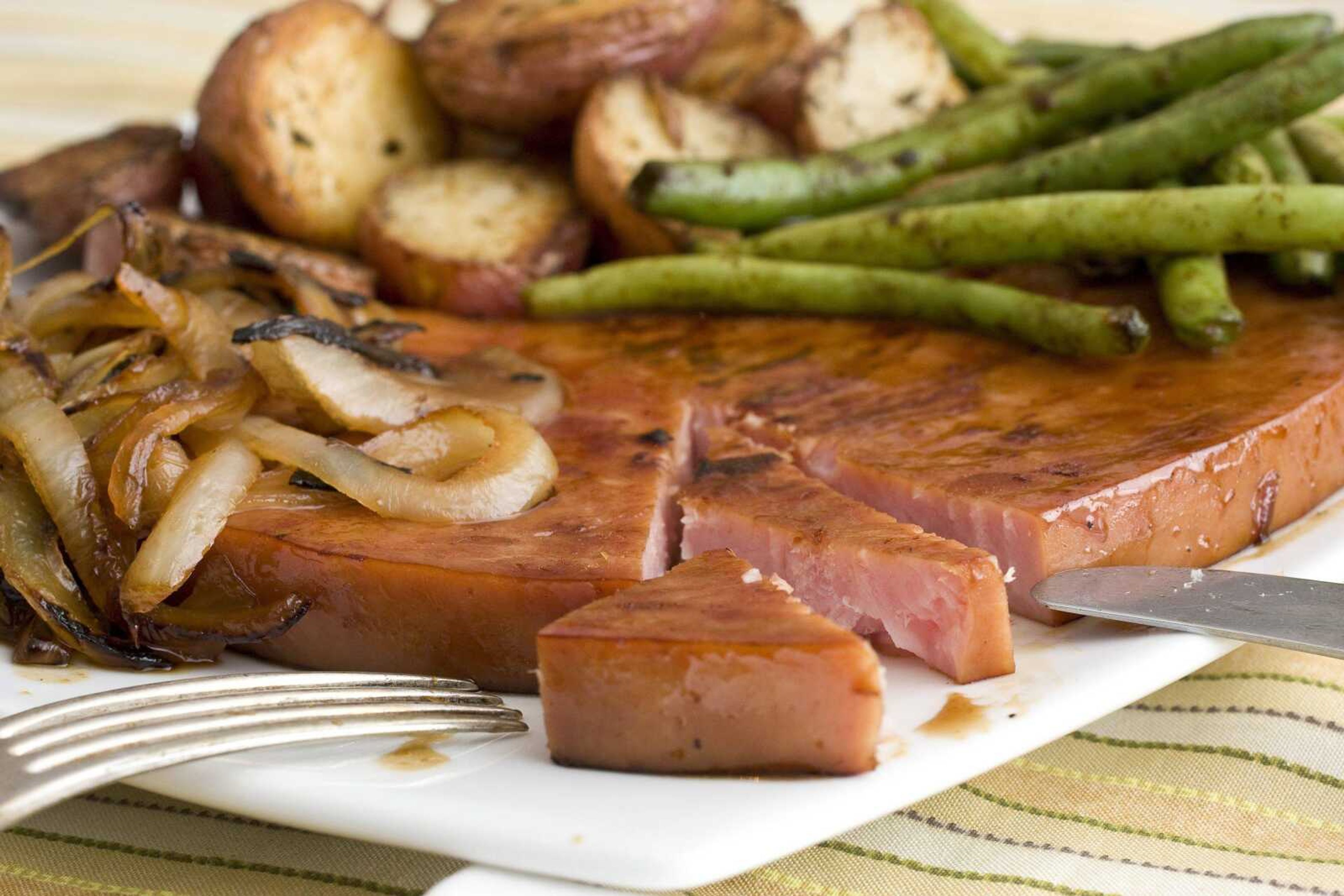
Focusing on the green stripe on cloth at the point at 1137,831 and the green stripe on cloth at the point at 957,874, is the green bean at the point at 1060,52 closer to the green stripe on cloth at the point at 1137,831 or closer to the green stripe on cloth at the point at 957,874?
the green stripe on cloth at the point at 1137,831

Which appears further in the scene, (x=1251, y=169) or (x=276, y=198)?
(x=276, y=198)

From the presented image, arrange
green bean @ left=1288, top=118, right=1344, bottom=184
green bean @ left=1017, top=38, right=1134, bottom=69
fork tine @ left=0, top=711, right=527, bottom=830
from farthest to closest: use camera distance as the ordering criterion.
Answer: green bean @ left=1017, top=38, right=1134, bottom=69
green bean @ left=1288, top=118, right=1344, bottom=184
fork tine @ left=0, top=711, right=527, bottom=830

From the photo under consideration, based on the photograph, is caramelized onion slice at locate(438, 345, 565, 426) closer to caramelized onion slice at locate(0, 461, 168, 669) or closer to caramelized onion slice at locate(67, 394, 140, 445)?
caramelized onion slice at locate(67, 394, 140, 445)

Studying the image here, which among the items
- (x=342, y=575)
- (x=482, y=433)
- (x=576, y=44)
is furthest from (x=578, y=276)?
(x=342, y=575)

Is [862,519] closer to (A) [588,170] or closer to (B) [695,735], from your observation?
(B) [695,735]

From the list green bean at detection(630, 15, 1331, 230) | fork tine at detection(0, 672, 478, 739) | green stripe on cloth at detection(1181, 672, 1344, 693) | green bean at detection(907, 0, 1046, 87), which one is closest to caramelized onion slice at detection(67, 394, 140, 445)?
fork tine at detection(0, 672, 478, 739)

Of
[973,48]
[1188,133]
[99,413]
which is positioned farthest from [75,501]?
[973,48]

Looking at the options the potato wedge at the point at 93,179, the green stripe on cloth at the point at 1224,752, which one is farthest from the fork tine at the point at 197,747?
the potato wedge at the point at 93,179

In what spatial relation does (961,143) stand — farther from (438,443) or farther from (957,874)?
(957,874)
